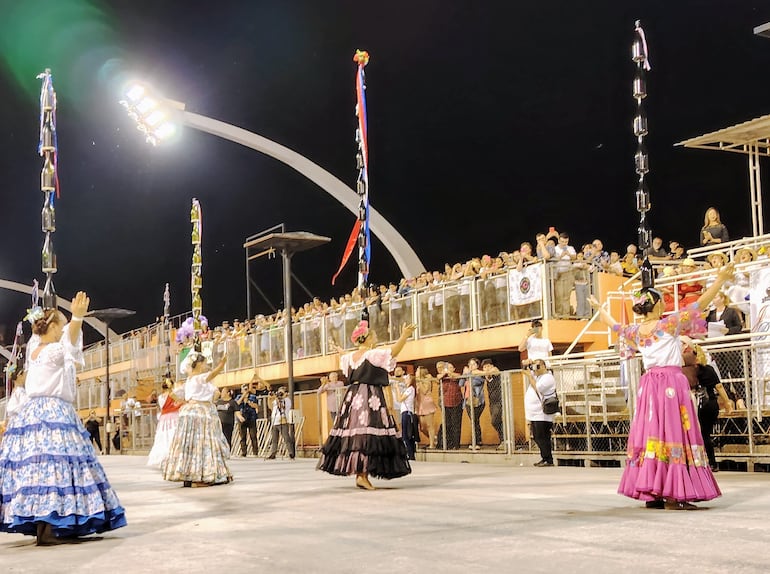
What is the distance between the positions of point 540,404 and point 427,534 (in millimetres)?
9819

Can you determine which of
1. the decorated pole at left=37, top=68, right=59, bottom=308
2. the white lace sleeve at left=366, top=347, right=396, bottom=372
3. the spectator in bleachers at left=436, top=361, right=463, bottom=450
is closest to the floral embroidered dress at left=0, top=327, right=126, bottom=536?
the decorated pole at left=37, top=68, right=59, bottom=308

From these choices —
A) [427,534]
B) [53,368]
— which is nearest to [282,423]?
[53,368]

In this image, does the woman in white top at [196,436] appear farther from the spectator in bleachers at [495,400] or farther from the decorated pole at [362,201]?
the spectator in bleachers at [495,400]

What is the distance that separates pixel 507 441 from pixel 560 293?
410cm

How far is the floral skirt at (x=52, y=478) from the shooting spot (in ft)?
25.6

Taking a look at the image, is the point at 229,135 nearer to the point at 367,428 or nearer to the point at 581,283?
the point at 581,283

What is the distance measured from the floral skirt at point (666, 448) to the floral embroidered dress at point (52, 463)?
4.49 m

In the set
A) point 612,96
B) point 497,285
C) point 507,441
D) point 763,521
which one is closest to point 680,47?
point 612,96

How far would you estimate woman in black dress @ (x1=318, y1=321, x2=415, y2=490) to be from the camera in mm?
12320

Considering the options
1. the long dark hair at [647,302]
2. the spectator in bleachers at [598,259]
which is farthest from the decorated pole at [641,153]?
the spectator in bleachers at [598,259]

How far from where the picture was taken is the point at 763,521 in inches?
311

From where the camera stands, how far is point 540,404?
1722cm

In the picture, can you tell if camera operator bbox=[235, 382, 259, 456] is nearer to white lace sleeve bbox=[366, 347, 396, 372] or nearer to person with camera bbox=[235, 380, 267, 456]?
person with camera bbox=[235, 380, 267, 456]

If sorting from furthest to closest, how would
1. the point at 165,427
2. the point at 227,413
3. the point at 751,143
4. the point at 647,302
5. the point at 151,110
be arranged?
the point at 151,110
the point at 227,413
the point at 165,427
the point at 751,143
the point at 647,302
